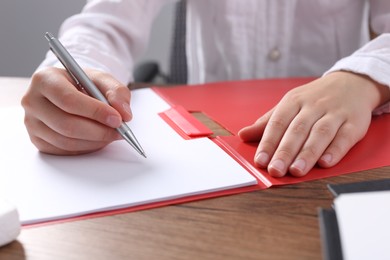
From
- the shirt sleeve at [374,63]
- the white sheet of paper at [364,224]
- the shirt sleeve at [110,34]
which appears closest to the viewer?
the white sheet of paper at [364,224]

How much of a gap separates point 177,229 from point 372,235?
5.3 inches

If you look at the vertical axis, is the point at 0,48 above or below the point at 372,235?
below

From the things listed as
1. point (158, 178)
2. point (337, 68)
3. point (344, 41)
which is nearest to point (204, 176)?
point (158, 178)

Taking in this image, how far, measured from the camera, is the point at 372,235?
0.34m

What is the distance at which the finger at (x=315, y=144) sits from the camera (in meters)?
0.48

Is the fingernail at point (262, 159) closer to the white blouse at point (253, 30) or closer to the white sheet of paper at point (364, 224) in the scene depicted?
the white sheet of paper at point (364, 224)

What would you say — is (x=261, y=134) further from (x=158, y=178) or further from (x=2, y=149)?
(x=2, y=149)

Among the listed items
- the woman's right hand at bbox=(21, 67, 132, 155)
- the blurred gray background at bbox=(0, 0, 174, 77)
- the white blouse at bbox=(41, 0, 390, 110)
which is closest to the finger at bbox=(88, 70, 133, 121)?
the woman's right hand at bbox=(21, 67, 132, 155)

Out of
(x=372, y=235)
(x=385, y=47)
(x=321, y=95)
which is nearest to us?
(x=372, y=235)

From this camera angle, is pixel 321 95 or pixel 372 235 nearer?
pixel 372 235

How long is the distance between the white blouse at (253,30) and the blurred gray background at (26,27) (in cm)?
86

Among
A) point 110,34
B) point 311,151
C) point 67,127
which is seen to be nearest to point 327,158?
point 311,151

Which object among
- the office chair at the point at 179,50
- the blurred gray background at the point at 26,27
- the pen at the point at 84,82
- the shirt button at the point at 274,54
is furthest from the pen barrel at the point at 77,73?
the blurred gray background at the point at 26,27

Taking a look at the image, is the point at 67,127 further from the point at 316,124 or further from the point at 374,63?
the point at 374,63
